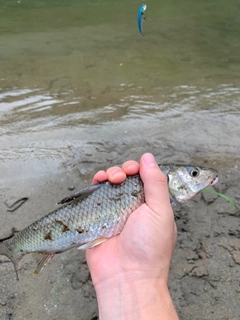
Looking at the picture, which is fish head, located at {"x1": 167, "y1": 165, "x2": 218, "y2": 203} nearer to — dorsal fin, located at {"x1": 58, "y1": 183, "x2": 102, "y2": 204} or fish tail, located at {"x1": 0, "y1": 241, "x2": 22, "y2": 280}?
dorsal fin, located at {"x1": 58, "y1": 183, "x2": 102, "y2": 204}

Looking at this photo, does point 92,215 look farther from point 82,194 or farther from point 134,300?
point 134,300

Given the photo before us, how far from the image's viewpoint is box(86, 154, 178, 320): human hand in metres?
2.37

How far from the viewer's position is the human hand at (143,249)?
2371mm

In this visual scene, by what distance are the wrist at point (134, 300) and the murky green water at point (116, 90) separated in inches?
101

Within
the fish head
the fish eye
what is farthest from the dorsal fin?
the fish eye

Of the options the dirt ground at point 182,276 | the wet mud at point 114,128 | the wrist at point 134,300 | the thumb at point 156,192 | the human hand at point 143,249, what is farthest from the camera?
the wet mud at point 114,128

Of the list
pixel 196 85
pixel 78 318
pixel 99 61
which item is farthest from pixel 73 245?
pixel 99 61

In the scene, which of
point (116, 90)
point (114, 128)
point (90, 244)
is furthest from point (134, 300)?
point (116, 90)

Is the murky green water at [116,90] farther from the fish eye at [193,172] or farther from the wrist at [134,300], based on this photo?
the wrist at [134,300]

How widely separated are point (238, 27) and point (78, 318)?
10.9 metres

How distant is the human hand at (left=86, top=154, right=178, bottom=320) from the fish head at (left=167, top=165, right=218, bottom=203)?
122 millimetres

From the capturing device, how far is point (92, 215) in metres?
2.56

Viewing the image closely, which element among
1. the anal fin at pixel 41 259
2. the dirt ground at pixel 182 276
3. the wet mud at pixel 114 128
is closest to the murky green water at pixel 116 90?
the wet mud at pixel 114 128

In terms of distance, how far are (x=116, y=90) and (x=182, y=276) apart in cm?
481
